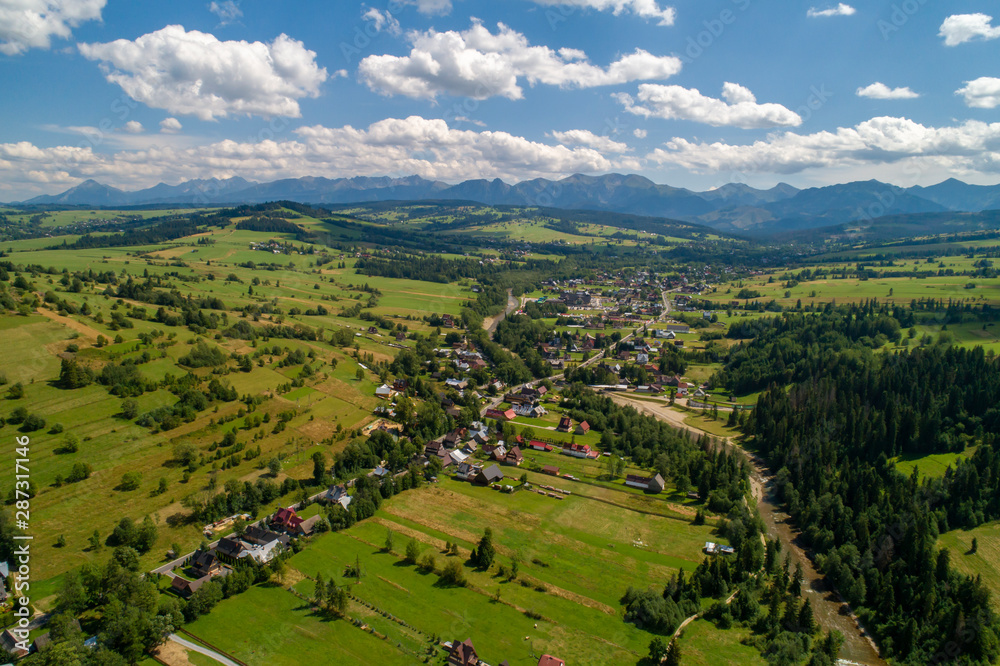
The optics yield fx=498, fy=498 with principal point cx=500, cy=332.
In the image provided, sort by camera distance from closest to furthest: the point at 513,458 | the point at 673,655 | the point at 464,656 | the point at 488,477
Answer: the point at 464,656 → the point at 673,655 → the point at 488,477 → the point at 513,458

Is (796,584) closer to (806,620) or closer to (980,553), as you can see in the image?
(806,620)

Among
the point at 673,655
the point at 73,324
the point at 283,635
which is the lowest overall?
the point at 283,635

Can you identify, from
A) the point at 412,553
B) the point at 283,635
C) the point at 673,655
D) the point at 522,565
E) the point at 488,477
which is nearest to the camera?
the point at 673,655

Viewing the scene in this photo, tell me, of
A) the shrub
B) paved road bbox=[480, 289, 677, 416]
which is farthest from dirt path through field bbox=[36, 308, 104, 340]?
paved road bbox=[480, 289, 677, 416]

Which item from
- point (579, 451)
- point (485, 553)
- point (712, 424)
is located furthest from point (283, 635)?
point (712, 424)

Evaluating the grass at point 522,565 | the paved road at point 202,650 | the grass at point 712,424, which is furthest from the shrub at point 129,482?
the grass at point 712,424

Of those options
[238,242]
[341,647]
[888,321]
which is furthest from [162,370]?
[238,242]
